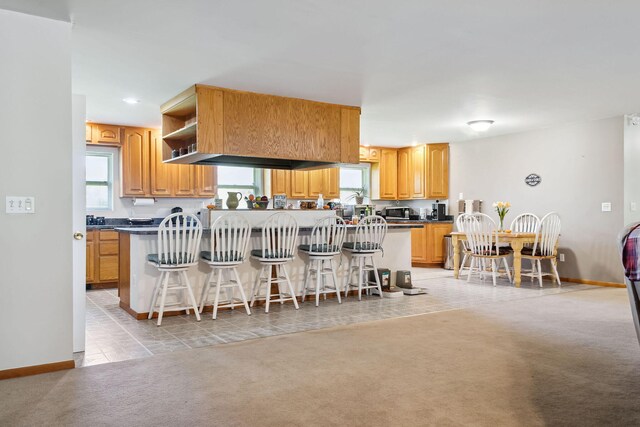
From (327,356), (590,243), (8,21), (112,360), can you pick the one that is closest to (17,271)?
(112,360)

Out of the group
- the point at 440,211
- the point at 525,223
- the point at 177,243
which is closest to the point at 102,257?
the point at 177,243

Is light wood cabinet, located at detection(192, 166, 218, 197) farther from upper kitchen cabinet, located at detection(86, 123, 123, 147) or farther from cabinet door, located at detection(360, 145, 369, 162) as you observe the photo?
cabinet door, located at detection(360, 145, 369, 162)

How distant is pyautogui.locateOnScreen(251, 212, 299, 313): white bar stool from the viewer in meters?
4.96

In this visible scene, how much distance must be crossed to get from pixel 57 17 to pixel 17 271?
1692mm

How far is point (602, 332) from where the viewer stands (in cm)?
409

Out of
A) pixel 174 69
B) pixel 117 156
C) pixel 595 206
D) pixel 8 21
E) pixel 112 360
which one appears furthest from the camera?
pixel 117 156

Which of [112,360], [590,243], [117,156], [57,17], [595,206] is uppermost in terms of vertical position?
[57,17]

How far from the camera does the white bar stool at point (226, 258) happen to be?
4.66 m

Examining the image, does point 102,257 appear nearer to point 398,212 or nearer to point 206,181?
point 206,181

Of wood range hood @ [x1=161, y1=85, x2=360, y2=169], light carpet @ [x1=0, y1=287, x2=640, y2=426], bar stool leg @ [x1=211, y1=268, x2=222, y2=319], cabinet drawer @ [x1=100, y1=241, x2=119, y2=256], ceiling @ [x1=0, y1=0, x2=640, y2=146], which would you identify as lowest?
light carpet @ [x1=0, y1=287, x2=640, y2=426]

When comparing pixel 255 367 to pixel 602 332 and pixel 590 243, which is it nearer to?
pixel 602 332

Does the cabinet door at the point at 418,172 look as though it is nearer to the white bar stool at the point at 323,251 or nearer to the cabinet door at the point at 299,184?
the cabinet door at the point at 299,184

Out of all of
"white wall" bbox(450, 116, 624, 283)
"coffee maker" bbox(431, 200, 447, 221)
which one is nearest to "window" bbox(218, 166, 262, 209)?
"coffee maker" bbox(431, 200, 447, 221)

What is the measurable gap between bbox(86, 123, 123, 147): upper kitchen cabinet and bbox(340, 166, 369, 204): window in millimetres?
4291
